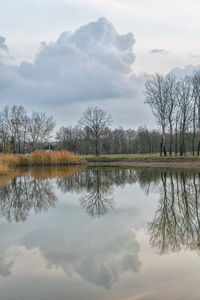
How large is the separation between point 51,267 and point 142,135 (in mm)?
56833

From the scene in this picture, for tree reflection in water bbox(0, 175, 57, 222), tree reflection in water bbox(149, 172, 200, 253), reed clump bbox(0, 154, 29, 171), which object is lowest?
tree reflection in water bbox(0, 175, 57, 222)

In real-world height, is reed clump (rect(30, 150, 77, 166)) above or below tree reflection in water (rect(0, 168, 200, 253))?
above

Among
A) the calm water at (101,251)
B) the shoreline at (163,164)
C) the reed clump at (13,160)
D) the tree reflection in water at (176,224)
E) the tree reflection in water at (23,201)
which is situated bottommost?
the tree reflection in water at (23,201)

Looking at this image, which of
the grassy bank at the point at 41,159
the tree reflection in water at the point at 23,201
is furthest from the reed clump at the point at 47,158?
the tree reflection in water at the point at 23,201

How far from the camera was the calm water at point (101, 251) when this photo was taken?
11.9 ft

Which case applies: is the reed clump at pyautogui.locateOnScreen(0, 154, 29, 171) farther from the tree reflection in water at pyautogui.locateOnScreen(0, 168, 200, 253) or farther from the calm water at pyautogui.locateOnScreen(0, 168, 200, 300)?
the calm water at pyautogui.locateOnScreen(0, 168, 200, 300)

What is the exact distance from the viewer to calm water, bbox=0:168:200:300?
364 centimetres

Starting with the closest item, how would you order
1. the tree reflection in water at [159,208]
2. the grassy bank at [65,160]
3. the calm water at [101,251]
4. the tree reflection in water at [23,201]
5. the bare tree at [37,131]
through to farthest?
the calm water at [101,251]
the tree reflection in water at [159,208]
the tree reflection in water at [23,201]
the grassy bank at [65,160]
the bare tree at [37,131]

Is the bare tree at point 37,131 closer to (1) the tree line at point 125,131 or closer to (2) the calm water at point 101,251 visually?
(1) the tree line at point 125,131

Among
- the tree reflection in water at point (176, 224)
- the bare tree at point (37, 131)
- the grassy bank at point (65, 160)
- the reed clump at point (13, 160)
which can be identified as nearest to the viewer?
the tree reflection in water at point (176, 224)

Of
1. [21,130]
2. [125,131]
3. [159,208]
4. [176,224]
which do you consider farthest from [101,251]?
[125,131]

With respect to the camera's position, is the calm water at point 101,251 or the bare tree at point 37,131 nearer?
the calm water at point 101,251

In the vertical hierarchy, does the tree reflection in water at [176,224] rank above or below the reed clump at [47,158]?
below

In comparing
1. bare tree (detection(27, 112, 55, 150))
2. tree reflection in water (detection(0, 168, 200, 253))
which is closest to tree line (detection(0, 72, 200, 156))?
bare tree (detection(27, 112, 55, 150))
